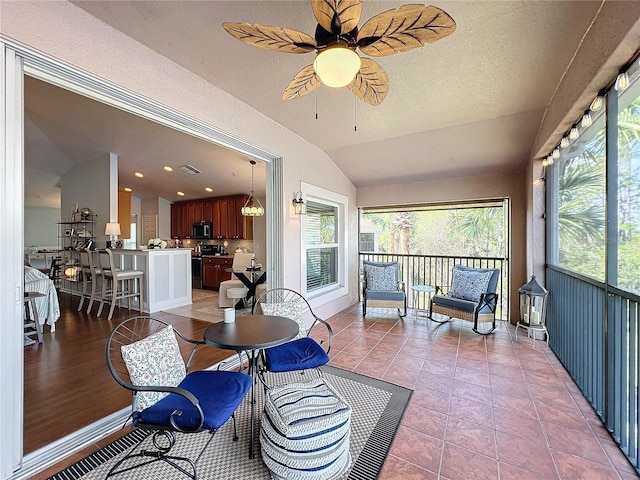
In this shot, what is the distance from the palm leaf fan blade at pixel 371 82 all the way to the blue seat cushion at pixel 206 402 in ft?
6.79

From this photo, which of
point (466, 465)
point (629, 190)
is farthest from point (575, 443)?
point (629, 190)

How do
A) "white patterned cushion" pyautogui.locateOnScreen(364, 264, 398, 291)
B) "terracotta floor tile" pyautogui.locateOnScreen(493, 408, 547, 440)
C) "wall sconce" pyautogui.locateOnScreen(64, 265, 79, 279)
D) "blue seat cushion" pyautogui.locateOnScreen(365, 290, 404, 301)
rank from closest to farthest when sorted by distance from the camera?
"terracotta floor tile" pyautogui.locateOnScreen(493, 408, 547, 440)
"blue seat cushion" pyautogui.locateOnScreen(365, 290, 404, 301)
"white patterned cushion" pyautogui.locateOnScreen(364, 264, 398, 291)
"wall sconce" pyautogui.locateOnScreen(64, 265, 79, 279)

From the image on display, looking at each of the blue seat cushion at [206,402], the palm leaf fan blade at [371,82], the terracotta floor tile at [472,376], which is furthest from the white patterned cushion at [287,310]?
the palm leaf fan blade at [371,82]

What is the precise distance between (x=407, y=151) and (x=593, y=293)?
107 inches

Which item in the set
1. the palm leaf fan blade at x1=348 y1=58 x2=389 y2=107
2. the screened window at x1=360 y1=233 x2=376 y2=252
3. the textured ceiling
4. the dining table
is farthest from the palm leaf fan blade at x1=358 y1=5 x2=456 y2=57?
the screened window at x1=360 y1=233 x2=376 y2=252

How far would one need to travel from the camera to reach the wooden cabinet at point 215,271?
24.2 feet

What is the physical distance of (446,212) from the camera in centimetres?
575

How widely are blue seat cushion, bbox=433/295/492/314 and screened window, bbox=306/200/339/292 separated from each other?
1784mm

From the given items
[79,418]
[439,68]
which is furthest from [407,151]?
[79,418]

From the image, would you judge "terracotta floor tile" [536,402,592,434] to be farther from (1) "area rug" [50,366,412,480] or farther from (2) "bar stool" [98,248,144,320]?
(2) "bar stool" [98,248,144,320]

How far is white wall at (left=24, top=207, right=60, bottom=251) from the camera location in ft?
31.7

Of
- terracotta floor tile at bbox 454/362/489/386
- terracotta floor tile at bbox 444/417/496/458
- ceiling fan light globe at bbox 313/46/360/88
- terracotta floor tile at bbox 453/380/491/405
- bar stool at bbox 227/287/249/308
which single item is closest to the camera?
ceiling fan light globe at bbox 313/46/360/88

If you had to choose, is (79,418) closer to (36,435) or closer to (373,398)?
(36,435)

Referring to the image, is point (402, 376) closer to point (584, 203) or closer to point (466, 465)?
point (466, 465)
